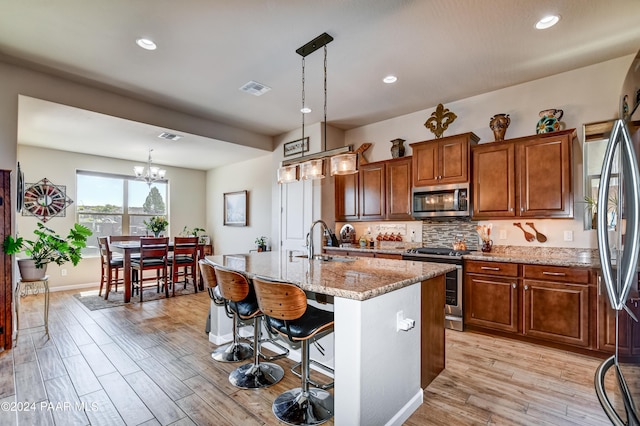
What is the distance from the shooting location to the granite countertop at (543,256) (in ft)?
9.47

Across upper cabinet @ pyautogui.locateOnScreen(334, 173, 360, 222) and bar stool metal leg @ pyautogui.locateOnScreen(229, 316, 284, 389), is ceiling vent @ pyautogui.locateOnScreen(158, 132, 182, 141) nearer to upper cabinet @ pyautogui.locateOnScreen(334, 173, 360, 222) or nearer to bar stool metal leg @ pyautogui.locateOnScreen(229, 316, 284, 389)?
upper cabinet @ pyautogui.locateOnScreen(334, 173, 360, 222)

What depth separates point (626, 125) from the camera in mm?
1291

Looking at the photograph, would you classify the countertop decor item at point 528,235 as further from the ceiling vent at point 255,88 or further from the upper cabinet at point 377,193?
the ceiling vent at point 255,88

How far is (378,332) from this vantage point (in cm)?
171

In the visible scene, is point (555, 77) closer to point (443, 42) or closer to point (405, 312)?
point (443, 42)

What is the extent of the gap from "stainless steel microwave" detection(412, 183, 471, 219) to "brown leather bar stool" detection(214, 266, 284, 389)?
260 centimetres

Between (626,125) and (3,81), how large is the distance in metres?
4.93

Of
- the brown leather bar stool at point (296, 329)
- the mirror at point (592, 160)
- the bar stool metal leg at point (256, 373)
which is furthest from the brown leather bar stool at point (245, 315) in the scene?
the mirror at point (592, 160)

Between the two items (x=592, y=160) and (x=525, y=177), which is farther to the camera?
(x=525, y=177)

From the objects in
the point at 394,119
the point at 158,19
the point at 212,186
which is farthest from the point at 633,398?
the point at 212,186

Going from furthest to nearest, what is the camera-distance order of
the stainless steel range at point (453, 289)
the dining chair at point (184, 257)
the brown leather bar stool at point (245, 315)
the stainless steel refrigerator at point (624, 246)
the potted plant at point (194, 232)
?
the potted plant at point (194, 232)
the dining chair at point (184, 257)
the stainless steel range at point (453, 289)
the brown leather bar stool at point (245, 315)
the stainless steel refrigerator at point (624, 246)

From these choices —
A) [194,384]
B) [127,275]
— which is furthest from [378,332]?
[127,275]

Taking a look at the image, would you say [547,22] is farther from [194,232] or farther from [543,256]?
[194,232]

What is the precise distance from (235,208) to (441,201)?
4.59m
